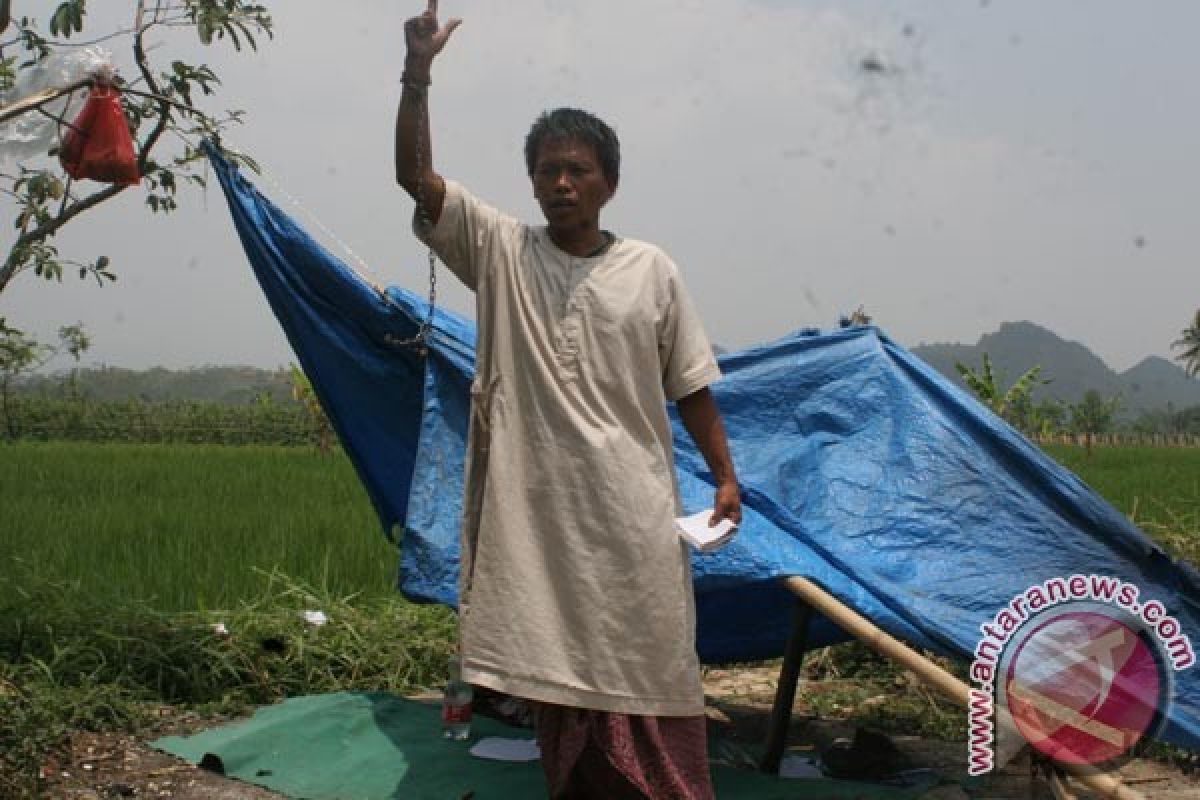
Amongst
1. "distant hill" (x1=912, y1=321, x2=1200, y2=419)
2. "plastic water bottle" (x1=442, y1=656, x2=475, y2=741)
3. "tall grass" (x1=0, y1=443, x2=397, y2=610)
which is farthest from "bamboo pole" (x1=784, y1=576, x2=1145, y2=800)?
"distant hill" (x1=912, y1=321, x2=1200, y2=419)

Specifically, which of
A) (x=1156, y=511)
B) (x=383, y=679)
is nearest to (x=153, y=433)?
(x=1156, y=511)

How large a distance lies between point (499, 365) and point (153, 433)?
19095 mm

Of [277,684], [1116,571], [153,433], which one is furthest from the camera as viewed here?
[153,433]

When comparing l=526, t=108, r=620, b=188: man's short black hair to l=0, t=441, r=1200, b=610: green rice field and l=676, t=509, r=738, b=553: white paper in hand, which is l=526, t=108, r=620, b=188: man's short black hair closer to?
l=676, t=509, r=738, b=553: white paper in hand

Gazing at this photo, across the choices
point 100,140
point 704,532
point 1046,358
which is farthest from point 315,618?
point 1046,358

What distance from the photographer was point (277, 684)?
3.73m

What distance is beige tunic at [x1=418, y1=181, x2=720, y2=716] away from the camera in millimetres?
2273

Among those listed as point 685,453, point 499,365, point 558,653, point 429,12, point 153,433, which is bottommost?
point 153,433

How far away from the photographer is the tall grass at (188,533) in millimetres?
4477

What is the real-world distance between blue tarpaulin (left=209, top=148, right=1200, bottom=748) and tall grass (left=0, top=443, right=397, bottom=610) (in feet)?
4.20

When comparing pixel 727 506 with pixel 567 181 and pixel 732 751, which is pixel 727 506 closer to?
pixel 567 181

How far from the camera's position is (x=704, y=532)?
2.32 meters

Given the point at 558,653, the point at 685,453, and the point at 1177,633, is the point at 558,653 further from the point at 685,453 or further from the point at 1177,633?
the point at 1177,633

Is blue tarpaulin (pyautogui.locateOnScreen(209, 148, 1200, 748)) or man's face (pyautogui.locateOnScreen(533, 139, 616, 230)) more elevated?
man's face (pyautogui.locateOnScreen(533, 139, 616, 230))
